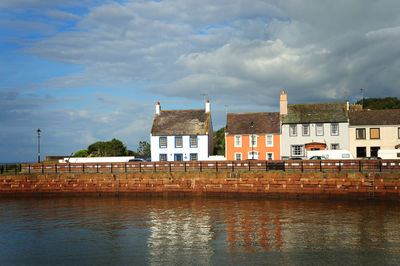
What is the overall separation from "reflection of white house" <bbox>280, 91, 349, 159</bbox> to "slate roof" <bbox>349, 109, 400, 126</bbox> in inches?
54.1

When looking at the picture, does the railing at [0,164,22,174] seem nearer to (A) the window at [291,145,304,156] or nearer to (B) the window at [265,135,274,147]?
(B) the window at [265,135,274,147]

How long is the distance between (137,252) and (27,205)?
18659 mm

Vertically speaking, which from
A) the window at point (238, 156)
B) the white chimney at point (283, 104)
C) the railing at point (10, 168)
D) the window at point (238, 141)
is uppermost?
the white chimney at point (283, 104)

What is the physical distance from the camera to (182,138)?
50281mm

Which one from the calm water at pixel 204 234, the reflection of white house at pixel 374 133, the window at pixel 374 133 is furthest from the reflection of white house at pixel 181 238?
the window at pixel 374 133

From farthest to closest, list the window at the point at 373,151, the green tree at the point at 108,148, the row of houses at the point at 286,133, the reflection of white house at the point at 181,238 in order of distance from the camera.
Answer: the green tree at the point at 108,148 < the row of houses at the point at 286,133 < the window at the point at 373,151 < the reflection of white house at the point at 181,238

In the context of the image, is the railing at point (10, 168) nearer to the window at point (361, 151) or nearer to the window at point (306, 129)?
the window at point (306, 129)

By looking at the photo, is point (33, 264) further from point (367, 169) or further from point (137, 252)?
point (367, 169)

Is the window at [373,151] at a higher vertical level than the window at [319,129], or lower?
lower

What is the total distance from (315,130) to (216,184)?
21673 mm

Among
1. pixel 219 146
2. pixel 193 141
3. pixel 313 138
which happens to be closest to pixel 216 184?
pixel 193 141

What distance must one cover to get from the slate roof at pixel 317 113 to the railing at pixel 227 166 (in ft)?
56.4

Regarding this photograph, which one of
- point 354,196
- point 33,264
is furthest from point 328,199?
point 33,264

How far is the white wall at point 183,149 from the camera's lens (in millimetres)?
49531
